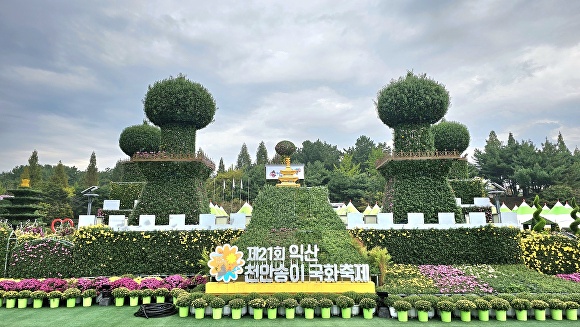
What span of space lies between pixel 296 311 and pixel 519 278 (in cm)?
743

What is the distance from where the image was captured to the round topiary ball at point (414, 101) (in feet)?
48.3

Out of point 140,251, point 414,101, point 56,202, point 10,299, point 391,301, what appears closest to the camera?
point 391,301

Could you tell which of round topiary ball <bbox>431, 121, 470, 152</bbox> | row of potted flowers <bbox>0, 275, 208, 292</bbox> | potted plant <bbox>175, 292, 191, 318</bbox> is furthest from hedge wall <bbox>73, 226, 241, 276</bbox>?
round topiary ball <bbox>431, 121, 470, 152</bbox>

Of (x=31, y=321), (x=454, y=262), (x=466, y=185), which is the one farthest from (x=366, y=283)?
(x=466, y=185)

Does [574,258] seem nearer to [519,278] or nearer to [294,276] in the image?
[519,278]

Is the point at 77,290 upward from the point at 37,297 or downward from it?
upward

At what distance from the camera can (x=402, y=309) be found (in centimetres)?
797

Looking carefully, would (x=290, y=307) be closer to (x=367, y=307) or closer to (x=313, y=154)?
(x=367, y=307)

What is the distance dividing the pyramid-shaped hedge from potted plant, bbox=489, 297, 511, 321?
3.33 meters

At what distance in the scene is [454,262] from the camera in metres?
12.2

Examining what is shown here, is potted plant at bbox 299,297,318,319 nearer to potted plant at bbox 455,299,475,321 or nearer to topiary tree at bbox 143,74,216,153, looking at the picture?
potted plant at bbox 455,299,475,321

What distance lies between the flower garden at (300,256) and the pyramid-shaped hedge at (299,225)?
4 cm

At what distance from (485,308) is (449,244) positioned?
4540 millimetres

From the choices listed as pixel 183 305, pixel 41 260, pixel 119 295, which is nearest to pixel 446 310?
pixel 183 305
